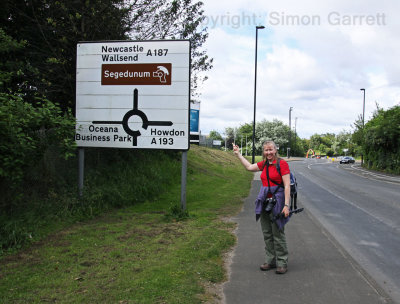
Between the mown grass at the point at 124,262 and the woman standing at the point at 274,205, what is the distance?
29.6 inches

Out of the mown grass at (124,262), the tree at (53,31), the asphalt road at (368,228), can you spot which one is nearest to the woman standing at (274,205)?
the mown grass at (124,262)

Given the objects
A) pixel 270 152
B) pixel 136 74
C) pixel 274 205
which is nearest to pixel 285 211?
pixel 274 205

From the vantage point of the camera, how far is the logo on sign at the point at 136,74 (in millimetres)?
8391

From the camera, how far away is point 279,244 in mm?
4609

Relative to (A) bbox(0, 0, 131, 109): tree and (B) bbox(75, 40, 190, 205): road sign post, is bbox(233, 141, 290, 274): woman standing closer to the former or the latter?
(B) bbox(75, 40, 190, 205): road sign post

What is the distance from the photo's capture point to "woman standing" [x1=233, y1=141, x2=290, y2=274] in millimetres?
4500

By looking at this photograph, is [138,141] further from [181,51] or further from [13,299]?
[13,299]

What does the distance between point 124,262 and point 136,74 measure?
5.13 metres

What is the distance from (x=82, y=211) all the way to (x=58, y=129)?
204 centimetres

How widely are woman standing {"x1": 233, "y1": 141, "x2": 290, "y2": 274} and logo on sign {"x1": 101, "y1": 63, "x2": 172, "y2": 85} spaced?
14.7 ft

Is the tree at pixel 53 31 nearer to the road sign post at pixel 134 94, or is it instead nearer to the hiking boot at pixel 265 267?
the road sign post at pixel 134 94

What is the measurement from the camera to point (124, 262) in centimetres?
472

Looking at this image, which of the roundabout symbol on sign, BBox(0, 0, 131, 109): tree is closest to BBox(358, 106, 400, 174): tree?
the roundabout symbol on sign

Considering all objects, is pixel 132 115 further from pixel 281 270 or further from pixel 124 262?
pixel 281 270
